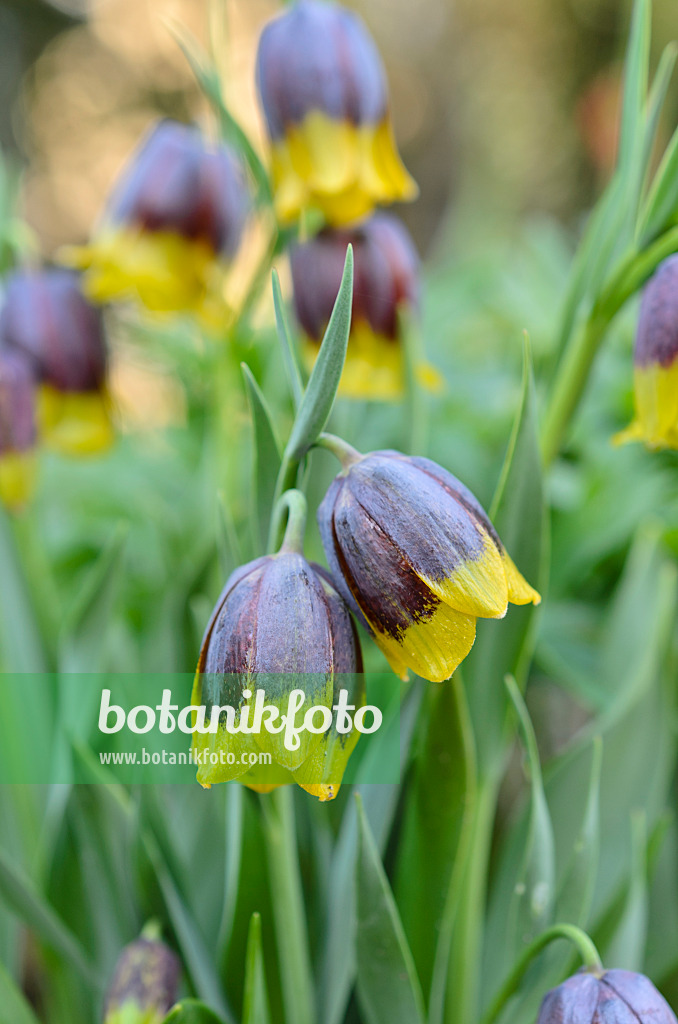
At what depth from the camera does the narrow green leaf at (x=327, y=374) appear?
13.8 inches

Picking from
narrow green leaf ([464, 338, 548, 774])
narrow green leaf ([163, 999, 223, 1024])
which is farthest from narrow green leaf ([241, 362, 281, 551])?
narrow green leaf ([163, 999, 223, 1024])

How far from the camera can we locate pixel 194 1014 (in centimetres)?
45

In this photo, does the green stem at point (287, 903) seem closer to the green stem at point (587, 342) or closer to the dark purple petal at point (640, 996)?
the dark purple petal at point (640, 996)

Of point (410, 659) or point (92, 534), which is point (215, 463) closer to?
point (92, 534)

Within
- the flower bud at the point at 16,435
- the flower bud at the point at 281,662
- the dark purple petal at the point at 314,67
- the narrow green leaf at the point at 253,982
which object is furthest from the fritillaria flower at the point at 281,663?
the dark purple petal at the point at 314,67

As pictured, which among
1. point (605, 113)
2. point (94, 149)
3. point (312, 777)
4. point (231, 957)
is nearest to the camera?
point (312, 777)

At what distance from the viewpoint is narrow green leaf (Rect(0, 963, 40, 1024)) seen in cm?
49

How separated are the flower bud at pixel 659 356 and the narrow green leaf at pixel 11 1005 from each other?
1.62ft

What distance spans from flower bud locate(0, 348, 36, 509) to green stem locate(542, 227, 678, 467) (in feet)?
1.25

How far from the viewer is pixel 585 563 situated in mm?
822

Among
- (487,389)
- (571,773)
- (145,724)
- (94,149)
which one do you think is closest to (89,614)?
(145,724)

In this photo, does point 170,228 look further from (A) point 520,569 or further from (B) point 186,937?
(B) point 186,937

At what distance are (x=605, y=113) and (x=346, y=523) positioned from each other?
8.89ft

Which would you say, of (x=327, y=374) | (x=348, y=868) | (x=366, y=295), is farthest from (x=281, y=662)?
(x=366, y=295)
